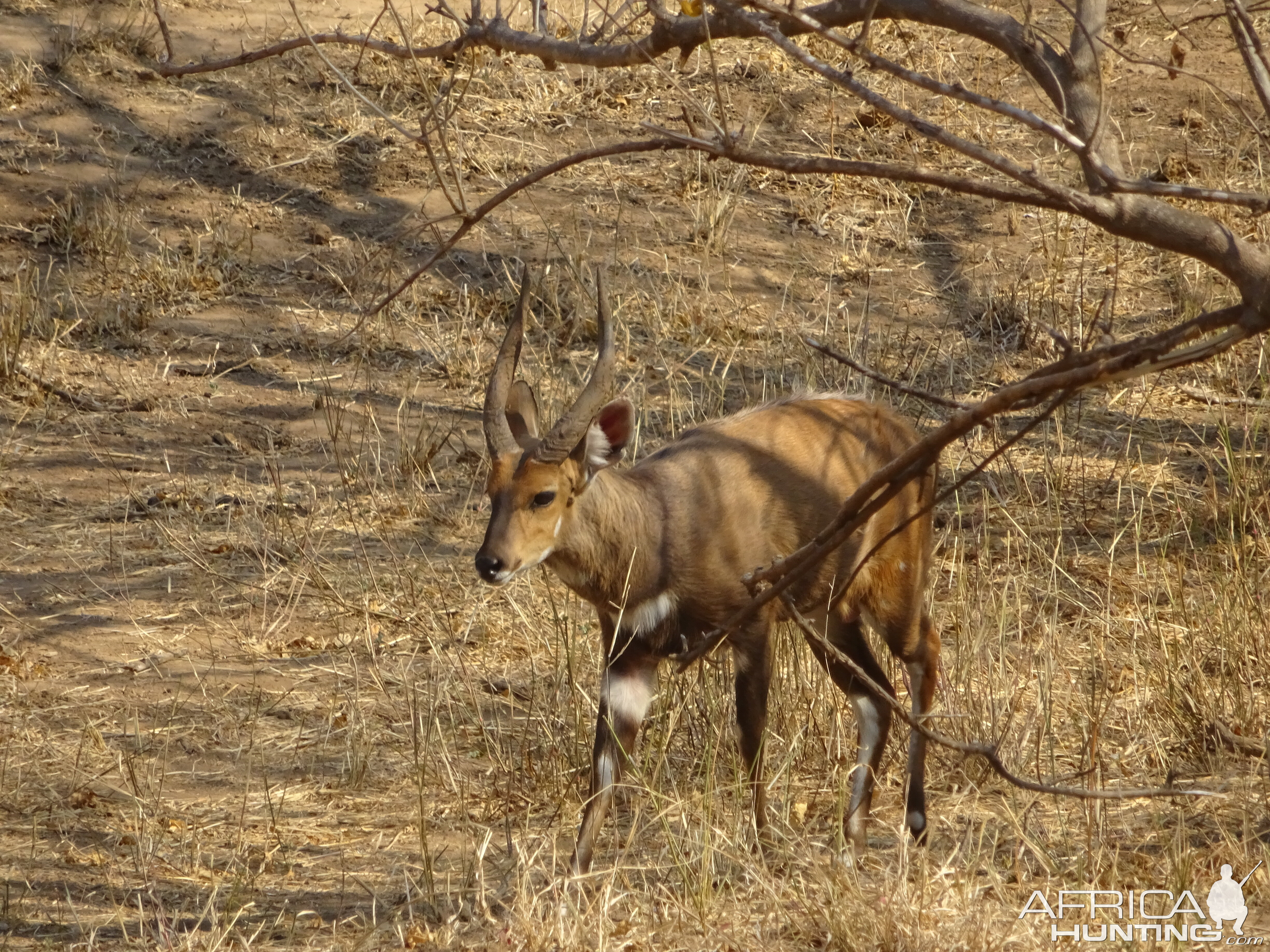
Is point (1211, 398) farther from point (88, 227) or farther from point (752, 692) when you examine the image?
point (88, 227)

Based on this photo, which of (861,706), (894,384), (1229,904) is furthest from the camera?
(861,706)

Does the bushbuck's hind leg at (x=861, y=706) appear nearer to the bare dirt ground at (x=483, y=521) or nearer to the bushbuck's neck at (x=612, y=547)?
the bare dirt ground at (x=483, y=521)

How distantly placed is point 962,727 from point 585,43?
2.76 meters

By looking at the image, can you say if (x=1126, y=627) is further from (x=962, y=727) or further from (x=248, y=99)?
(x=248, y=99)

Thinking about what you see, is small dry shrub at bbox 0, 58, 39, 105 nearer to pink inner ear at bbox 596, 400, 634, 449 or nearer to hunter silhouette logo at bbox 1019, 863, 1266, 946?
pink inner ear at bbox 596, 400, 634, 449

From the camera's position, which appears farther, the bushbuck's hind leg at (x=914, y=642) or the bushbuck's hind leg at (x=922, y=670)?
the bushbuck's hind leg at (x=914, y=642)

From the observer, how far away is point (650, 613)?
5.23 metres

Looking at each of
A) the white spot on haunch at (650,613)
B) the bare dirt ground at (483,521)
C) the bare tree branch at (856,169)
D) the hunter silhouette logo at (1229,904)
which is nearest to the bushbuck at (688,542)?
the white spot on haunch at (650,613)

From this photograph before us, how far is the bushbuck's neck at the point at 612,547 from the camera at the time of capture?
5227mm

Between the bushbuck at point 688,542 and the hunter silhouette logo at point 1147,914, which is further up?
the bushbuck at point 688,542

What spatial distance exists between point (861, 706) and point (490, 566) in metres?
1.56

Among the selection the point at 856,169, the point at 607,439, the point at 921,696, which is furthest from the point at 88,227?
the point at 856,169

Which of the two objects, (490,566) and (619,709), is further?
(619,709)

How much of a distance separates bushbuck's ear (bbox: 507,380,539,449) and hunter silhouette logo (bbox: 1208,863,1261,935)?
252 centimetres
